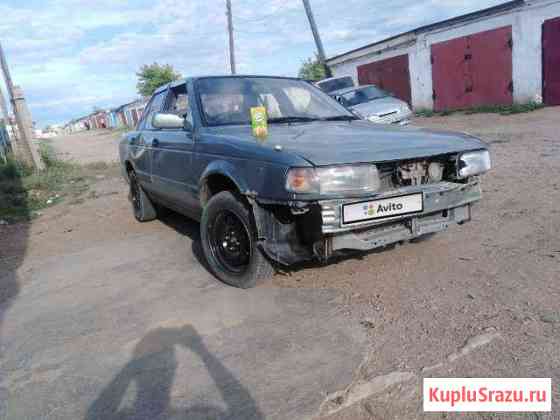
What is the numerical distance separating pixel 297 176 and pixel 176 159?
1.79m

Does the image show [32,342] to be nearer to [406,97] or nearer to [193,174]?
[193,174]

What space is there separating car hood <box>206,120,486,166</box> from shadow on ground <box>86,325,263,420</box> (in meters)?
1.24

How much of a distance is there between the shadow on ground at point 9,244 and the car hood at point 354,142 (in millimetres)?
2036

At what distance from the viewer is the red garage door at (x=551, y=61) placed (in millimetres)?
12852

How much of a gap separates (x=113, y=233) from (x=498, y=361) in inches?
176

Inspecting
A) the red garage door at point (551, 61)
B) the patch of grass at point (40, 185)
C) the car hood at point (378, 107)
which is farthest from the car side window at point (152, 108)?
the red garage door at point (551, 61)

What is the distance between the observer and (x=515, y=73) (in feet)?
46.2

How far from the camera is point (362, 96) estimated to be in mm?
11438

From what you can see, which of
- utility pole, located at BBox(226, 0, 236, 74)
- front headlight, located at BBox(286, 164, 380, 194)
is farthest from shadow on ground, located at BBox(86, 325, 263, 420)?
utility pole, located at BBox(226, 0, 236, 74)

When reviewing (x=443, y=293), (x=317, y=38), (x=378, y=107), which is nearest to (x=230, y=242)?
(x=443, y=293)

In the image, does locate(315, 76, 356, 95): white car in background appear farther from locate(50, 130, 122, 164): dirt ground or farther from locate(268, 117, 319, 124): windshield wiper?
locate(268, 117, 319, 124): windshield wiper

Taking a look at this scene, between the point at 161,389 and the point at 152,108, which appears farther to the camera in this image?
the point at 152,108

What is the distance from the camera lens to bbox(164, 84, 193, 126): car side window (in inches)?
148

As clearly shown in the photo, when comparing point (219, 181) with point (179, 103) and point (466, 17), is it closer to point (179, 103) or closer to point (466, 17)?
point (179, 103)
